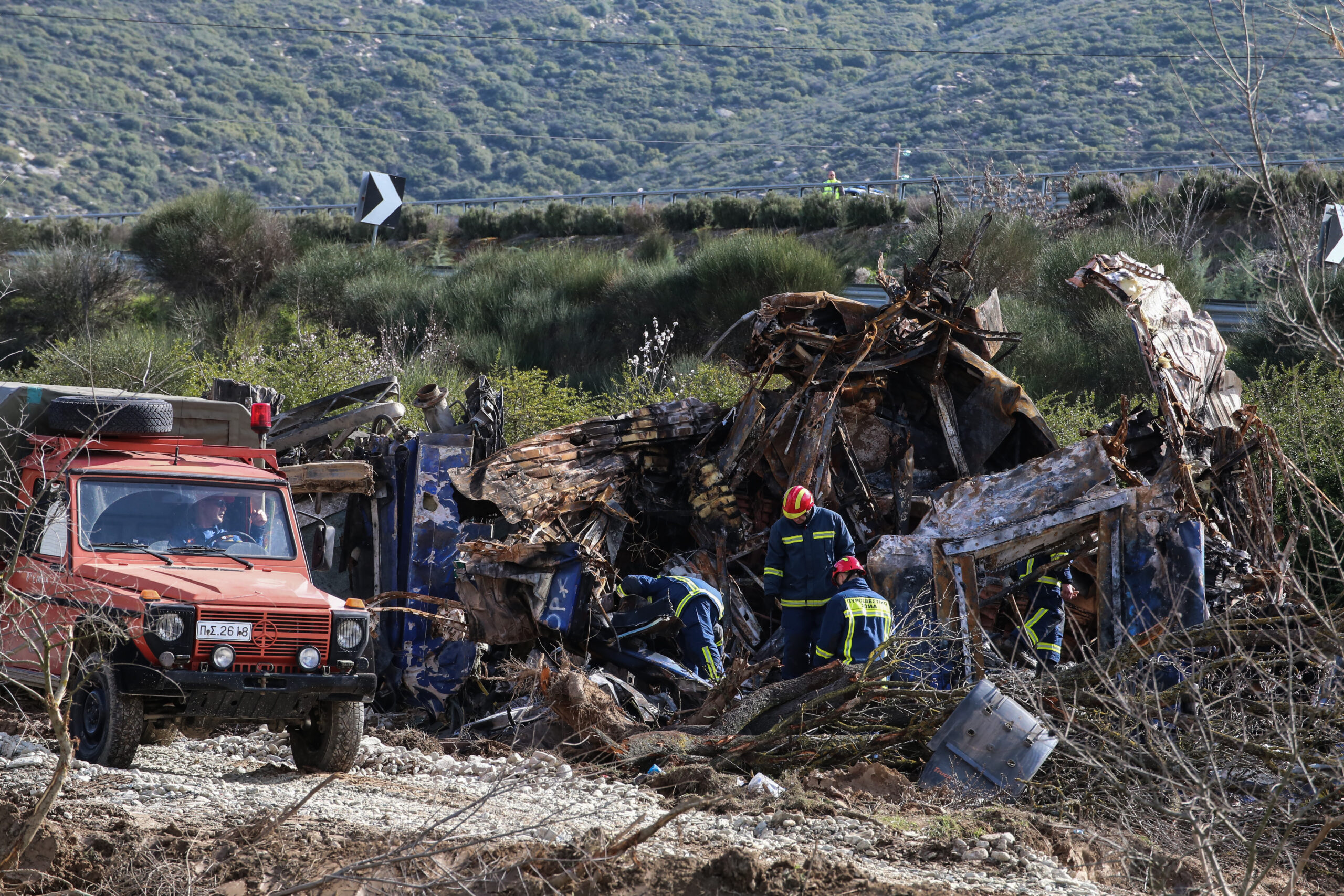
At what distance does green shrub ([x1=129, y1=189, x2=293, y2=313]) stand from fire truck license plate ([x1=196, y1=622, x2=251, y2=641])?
20.1 meters

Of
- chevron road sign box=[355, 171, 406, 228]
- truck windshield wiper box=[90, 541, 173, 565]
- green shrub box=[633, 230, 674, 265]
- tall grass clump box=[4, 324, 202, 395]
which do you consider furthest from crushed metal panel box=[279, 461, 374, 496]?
green shrub box=[633, 230, 674, 265]

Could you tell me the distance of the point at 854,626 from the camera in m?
7.83

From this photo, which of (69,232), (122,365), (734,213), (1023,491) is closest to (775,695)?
(1023,491)

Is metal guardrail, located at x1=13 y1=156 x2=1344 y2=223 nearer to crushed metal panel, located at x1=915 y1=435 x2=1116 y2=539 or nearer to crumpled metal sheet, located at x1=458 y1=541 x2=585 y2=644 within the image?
crushed metal panel, located at x1=915 y1=435 x2=1116 y2=539

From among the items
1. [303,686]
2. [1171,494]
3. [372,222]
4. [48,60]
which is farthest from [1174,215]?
[48,60]

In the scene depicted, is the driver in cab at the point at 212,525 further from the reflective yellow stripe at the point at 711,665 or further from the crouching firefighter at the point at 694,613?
the reflective yellow stripe at the point at 711,665

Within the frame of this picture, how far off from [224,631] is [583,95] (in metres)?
78.8

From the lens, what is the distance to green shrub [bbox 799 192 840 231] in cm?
2980

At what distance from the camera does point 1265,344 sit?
54.4 feet

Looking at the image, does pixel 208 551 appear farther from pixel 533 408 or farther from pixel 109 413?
pixel 533 408

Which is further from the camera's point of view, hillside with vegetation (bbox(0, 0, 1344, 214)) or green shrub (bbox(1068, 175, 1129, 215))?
hillside with vegetation (bbox(0, 0, 1344, 214))

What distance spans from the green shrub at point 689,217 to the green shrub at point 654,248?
2.47 meters

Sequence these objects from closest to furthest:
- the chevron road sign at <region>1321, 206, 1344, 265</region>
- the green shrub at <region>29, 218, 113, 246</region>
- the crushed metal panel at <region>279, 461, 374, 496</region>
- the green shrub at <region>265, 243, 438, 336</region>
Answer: the crushed metal panel at <region>279, 461, 374, 496</region> → the chevron road sign at <region>1321, 206, 1344, 265</region> → the green shrub at <region>265, 243, 438, 336</region> → the green shrub at <region>29, 218, 113, 246</region>

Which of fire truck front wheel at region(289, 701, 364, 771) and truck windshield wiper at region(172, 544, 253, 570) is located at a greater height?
truck windshield wiper at region(172, 544, 253, 570)
